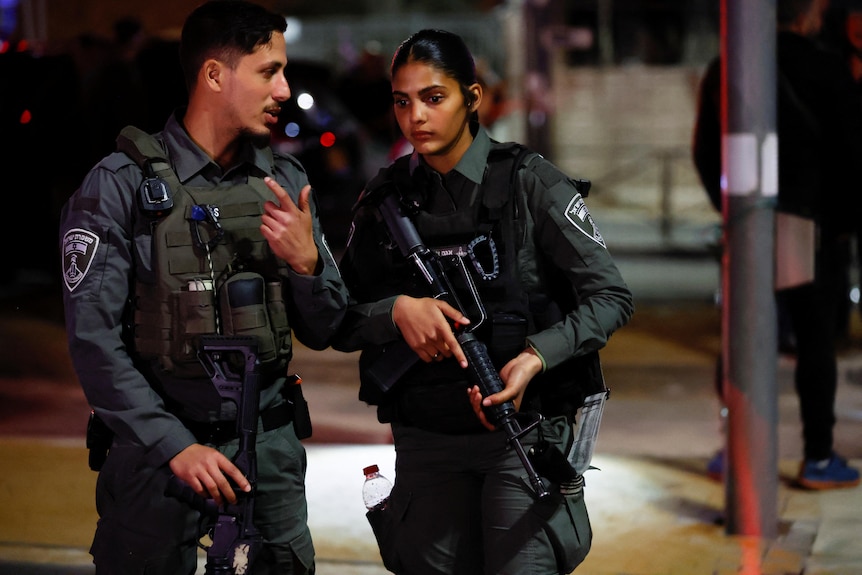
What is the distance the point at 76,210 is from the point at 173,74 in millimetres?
6998

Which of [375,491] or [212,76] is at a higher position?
[212,76]

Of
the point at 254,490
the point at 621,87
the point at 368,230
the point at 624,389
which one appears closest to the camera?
the point at 254,490

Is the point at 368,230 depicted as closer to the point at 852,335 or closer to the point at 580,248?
the point at 580,248

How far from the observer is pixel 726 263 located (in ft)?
17.4

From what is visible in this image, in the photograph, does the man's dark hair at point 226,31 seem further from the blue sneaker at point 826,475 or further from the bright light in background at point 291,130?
the bright light in background at point 291,130

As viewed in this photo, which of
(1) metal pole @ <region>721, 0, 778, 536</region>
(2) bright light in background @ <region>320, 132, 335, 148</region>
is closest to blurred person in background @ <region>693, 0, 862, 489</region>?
(1) metal pole @ <region>721, 0, 778, 536</region>

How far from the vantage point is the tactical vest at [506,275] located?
3.38 m

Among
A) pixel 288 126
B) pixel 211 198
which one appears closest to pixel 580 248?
pixel 211 198

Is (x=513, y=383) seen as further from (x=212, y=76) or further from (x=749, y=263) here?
(x=749, y=263)

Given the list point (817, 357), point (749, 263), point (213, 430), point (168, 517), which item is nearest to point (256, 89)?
point (213, 430)

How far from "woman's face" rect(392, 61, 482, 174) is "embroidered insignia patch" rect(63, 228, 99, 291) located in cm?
87

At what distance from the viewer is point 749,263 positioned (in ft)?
17.2

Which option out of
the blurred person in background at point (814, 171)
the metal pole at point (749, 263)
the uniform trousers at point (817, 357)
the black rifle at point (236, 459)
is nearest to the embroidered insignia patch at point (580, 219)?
the black rifle at point (236, 459)

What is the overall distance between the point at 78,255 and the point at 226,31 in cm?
65
